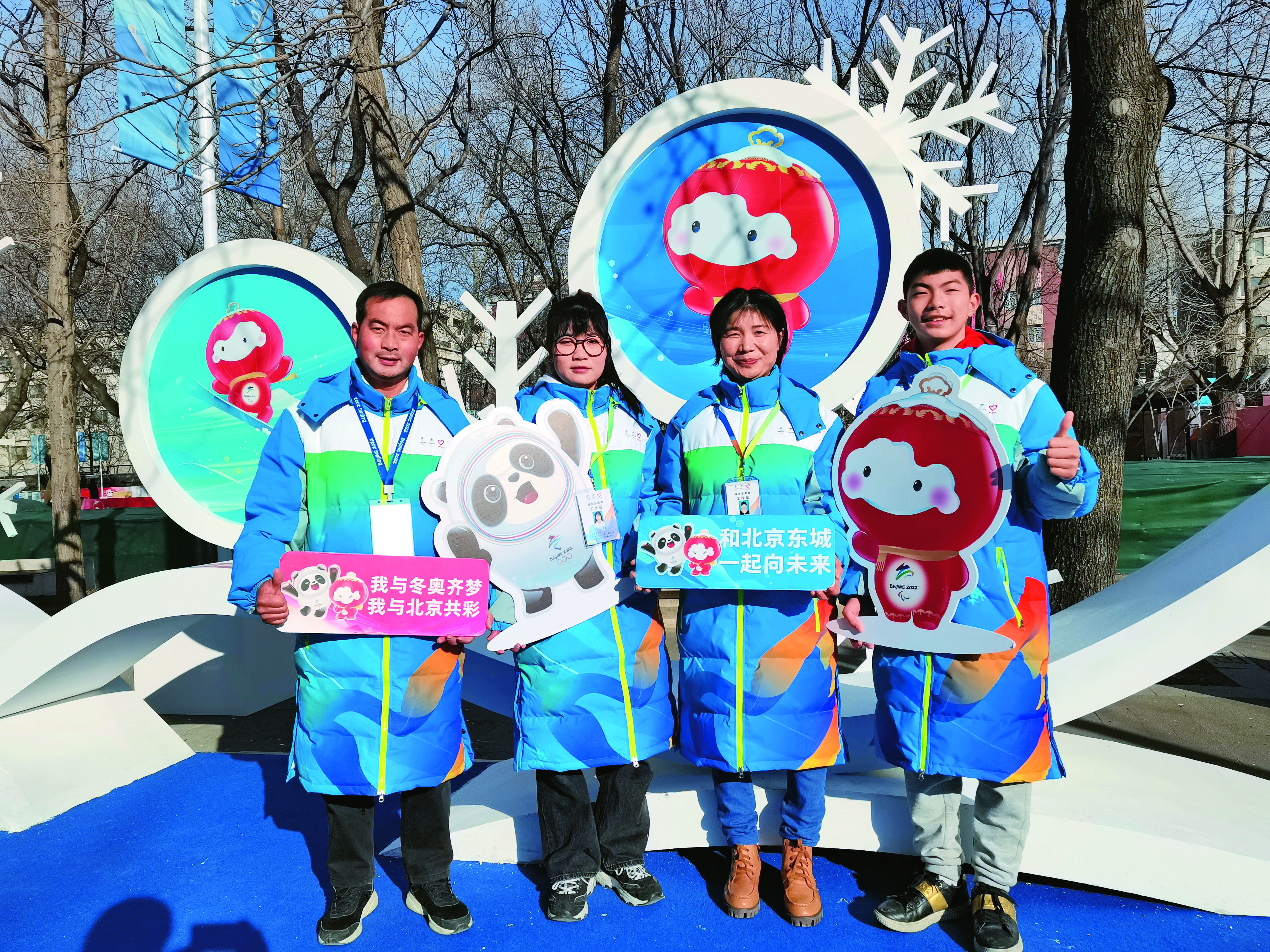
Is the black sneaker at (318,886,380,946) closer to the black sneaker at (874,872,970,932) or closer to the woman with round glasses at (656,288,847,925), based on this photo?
the woman with round glasses at (656,288,847,925)

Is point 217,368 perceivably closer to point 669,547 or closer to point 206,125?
point 669,547

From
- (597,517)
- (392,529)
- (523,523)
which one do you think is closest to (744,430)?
(597,517)

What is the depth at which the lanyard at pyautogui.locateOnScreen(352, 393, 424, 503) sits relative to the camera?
8.53 feet

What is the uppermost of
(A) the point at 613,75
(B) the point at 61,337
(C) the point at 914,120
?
(A) the point at 613,75

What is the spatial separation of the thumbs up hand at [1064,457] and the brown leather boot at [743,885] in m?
1.37

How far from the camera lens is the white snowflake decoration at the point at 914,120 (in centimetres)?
373

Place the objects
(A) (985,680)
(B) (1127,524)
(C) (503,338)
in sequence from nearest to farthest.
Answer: (A) (985,680), (C) (503,338), (B) (1127,524)

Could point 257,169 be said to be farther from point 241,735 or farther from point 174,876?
point 174,876

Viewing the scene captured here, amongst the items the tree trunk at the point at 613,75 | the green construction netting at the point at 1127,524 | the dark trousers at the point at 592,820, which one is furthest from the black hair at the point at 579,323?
the tree trunk at the point at 613,75

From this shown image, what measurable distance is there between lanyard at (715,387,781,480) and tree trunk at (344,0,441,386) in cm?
485

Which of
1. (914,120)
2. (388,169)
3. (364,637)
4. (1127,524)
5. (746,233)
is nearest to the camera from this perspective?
(364,637)

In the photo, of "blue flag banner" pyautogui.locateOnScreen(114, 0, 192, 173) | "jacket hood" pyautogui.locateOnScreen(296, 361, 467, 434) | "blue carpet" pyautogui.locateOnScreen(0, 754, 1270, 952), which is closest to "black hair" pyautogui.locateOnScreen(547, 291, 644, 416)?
"jacket hood" pyautogui.locateOnScreen(296, 361, 467, 434)

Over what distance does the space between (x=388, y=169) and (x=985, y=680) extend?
644 cm

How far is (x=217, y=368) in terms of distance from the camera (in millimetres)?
4047
